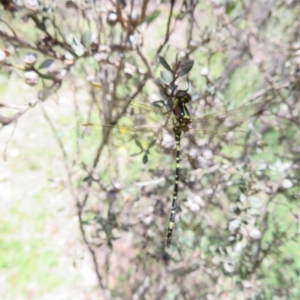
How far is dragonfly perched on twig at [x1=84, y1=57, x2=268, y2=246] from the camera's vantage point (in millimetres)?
1272

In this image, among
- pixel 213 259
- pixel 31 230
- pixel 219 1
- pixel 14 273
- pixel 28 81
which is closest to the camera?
pixel 28 81

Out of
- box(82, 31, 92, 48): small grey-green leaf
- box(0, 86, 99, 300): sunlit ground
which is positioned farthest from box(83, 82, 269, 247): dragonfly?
box(0, 86, 99, 300): sunlit ground

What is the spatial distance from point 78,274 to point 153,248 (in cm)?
56

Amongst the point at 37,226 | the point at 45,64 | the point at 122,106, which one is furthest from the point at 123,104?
the point at 37,226

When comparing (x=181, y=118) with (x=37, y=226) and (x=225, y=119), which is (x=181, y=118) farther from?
(x=37, y=226)

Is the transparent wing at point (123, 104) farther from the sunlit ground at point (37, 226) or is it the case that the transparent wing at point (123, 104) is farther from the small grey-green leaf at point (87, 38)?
the sunlit ground at point (37, 226)

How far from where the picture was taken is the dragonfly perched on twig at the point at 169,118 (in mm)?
1272

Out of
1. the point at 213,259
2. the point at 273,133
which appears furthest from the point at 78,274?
the point at 273,133

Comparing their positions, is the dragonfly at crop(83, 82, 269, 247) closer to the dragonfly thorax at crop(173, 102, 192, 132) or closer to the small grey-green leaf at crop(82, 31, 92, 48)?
the dragonfly thorax at crop(173, 102, 192, 132)

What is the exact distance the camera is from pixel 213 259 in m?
1.38

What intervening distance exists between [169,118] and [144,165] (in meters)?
0.64

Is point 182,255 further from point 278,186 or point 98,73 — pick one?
point 98,73

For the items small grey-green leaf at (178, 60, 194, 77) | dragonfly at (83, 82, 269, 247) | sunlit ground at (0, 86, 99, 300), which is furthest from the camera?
sunlit ground at (0, 86, 99, 300)

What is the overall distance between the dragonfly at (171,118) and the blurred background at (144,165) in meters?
0.01
